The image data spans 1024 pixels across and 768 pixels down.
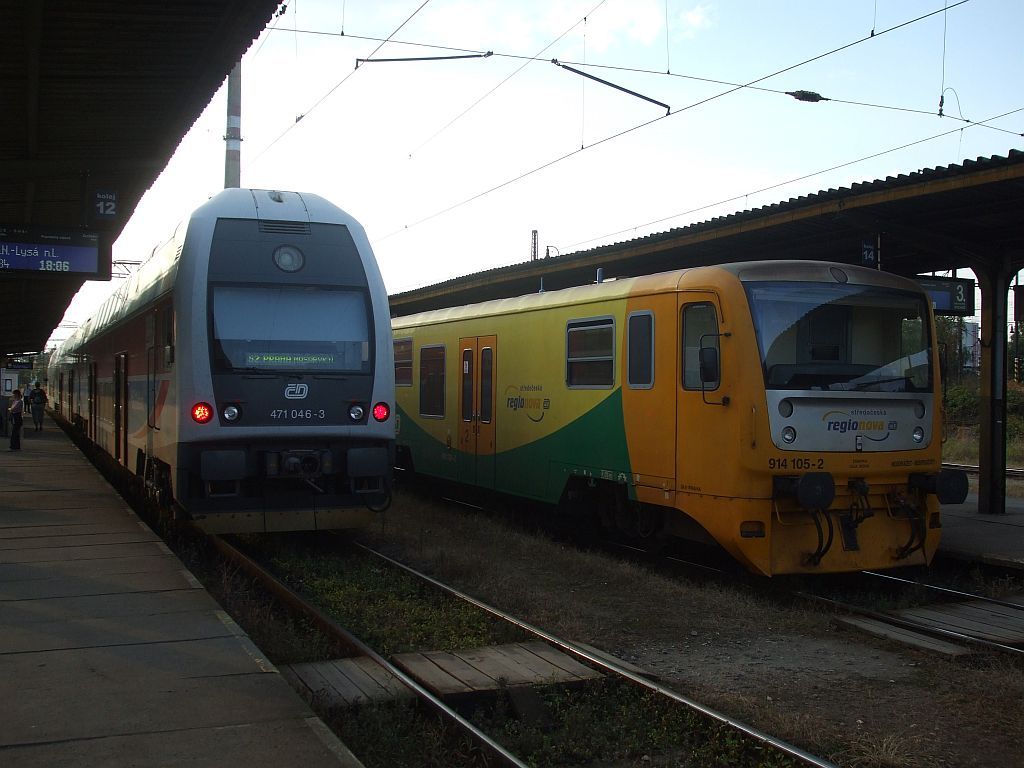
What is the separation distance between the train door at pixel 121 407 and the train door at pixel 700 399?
7.34m

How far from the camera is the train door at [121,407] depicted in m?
12.8

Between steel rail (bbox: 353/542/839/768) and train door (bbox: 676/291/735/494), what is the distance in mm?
Answer: 2198

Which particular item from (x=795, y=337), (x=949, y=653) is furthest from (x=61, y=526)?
(x=949, y=653)

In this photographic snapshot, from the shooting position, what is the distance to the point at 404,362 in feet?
51.8

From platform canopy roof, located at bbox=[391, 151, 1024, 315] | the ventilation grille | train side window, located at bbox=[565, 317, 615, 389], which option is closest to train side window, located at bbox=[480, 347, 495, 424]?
train side window, located at bbox=[565, 317, 615, 389]

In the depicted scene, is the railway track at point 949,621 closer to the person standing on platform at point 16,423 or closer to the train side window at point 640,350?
the train side window at point 640,350

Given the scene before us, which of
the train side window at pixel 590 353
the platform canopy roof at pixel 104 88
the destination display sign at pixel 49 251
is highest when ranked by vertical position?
the platform canopy roof at pixel 104 88

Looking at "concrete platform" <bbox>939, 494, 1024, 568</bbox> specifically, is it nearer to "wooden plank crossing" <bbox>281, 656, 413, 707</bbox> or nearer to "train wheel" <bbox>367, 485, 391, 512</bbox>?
"train wheel" <bbox>367, 485, 391, 512</bbox>

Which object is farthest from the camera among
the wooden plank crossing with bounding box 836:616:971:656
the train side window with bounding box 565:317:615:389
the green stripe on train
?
the train side window with bounding box 565:317:615:389

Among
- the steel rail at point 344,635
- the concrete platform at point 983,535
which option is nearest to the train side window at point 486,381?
the steel rail at point 344,635

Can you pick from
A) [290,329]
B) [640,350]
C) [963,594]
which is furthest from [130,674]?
[963,594]

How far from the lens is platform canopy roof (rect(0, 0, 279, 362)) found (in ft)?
27.7

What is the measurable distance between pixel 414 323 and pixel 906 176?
7.70 m

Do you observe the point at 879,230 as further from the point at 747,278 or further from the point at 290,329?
the point at 290,329
